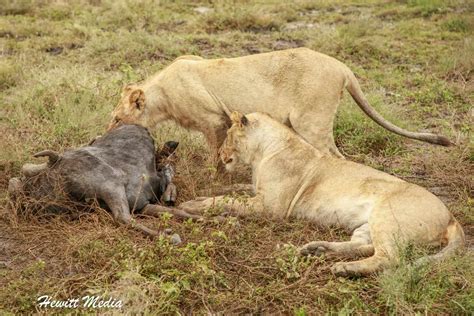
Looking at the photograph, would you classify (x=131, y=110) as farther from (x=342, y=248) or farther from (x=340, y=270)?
(x=340, y=270)

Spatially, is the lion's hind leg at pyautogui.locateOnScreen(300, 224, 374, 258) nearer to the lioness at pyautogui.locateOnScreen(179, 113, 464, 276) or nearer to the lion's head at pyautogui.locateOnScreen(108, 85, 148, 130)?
the lioness at pyautogui.locateOnScreen(179, 113, 464, 276)

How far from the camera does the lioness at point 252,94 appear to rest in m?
5.86

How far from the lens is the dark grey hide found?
15.8 feet

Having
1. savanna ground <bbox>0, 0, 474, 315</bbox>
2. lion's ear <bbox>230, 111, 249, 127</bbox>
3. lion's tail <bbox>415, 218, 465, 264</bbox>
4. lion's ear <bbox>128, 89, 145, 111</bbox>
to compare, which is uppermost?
lion's ear <bbox>230, 111, 249, 127</bbox>

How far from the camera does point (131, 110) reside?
6.25 metres

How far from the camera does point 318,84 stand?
585cm

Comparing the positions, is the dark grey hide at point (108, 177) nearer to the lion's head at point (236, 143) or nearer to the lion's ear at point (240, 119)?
the lion's head at point (236, 143)

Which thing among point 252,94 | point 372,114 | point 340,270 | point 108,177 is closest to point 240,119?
point 252,94

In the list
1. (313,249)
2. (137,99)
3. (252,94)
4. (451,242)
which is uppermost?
(252,94)

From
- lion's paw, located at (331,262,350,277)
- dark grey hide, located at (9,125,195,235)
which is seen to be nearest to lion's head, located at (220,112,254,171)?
dark grey hide, located at (9,125,195,235)

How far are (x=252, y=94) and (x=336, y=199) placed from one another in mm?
1583

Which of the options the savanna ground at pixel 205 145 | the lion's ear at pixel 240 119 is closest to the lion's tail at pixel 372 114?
the savanna ground at pixel 205 145

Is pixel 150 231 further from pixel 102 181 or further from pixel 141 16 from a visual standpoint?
pixel 141 16

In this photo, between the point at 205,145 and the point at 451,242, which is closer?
the point at 451,242
